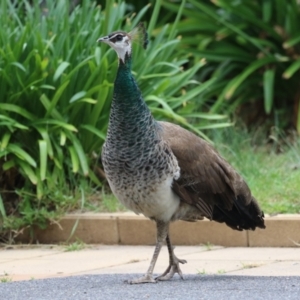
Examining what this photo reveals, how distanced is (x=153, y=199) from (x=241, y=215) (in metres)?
0.76

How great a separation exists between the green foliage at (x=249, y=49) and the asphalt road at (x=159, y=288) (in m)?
5.45

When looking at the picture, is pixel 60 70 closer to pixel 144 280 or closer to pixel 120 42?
pixel 120 42

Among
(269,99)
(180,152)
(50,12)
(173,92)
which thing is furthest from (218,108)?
(180,152)

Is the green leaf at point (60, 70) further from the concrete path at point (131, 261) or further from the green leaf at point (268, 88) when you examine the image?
the green leaf at point (268, 88)

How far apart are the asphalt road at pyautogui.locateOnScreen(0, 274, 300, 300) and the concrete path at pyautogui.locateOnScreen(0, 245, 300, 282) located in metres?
0.30

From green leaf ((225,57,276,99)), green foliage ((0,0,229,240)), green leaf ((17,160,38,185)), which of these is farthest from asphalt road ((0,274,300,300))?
green leaf ((225,57,276,99))

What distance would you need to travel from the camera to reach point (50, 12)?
9.70m

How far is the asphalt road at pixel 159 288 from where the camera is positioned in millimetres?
5406

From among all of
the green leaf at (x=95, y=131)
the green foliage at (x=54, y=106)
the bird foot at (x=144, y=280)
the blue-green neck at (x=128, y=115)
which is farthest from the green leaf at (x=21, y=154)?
the bird foot at (x=144, y=280)

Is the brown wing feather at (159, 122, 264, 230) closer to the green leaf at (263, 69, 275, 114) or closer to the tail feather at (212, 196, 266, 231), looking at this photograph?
the tail feather at (212, 196, 266, 231)

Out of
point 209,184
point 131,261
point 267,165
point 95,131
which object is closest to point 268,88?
point 267,165

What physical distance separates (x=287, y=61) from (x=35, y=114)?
4203mm

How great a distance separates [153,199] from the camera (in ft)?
20.1

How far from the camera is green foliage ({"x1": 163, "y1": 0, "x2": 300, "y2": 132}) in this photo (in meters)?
11.5
